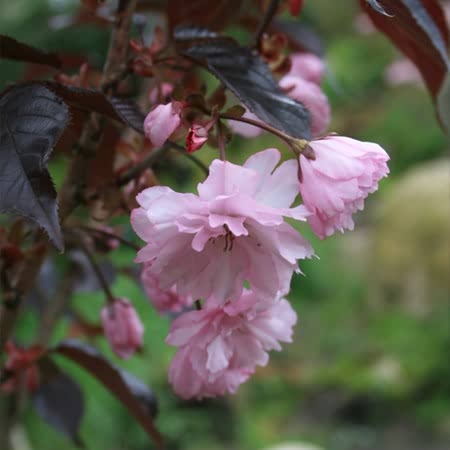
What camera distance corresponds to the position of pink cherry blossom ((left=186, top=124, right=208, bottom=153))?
39cm

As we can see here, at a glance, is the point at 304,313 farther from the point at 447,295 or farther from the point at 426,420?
the point at 426,420

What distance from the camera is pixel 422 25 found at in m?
0.46

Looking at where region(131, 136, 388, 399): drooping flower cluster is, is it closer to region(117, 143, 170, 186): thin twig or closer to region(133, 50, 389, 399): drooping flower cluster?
region(133, 50, 389, 399): drooping flower cluster

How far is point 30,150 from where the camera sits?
0.38m

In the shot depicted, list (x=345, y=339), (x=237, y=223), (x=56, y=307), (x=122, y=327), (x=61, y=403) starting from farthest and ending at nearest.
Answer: (x=345, y=339) < (x=56, y=307) < (x=61, y=403) < (x=122, y=327) < (x=237, y=223)

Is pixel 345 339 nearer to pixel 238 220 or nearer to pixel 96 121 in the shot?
pixel 96 121

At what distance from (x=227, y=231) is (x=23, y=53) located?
0.19 m

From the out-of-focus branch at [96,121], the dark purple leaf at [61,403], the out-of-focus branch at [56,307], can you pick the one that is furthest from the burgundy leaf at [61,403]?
the out-of-focus branch at [96,121]

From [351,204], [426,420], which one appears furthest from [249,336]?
[426,420]

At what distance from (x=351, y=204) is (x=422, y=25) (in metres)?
0.14

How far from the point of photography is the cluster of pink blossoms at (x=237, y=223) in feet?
1.21

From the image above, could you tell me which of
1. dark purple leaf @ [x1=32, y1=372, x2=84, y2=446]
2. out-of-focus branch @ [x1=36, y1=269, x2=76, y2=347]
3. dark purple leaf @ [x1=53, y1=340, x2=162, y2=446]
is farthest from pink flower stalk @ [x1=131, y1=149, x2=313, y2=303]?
out-of-focus branch @ [x1=36, y1=269, x2=76, y2=347]

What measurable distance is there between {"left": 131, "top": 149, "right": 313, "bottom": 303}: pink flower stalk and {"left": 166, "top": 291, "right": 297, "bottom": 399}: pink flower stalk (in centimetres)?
3

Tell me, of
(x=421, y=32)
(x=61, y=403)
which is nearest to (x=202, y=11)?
(x=421, y=32)
